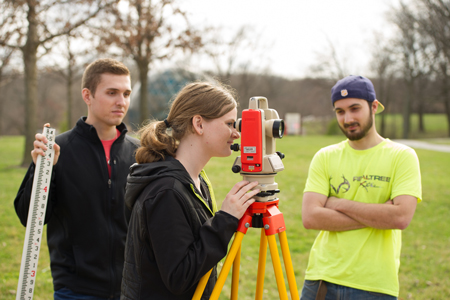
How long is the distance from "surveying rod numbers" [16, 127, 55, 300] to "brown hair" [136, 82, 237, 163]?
81 cm

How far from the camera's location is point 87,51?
16.4 m

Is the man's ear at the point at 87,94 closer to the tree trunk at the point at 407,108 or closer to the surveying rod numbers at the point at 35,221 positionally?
the surveying rod numbers at the point at 35,221

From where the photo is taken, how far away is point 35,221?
2.30 m

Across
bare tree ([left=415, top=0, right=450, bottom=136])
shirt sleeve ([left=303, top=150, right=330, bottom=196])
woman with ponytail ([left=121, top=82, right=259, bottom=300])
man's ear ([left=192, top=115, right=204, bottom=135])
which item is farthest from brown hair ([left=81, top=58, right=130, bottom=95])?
bare tree ([left=415, top=0, right=450, bottom=136])

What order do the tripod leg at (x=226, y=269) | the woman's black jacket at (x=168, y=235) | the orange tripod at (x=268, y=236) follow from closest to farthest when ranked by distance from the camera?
the woman's black jacket at (x=168, y=235) < the tripod leg at (x=226, y=269) < the orange tripod at (x=268, y=236)

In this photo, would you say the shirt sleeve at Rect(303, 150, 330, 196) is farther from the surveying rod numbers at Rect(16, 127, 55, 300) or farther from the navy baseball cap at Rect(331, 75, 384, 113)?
the surveying rod numbers at Rect(16, 127, 55, 300)

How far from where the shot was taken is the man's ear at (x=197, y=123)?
186 centimetres

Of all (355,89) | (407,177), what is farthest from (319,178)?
(355,89)

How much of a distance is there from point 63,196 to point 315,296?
1859mm

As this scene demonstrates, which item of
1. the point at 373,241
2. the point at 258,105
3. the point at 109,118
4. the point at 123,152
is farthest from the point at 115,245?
the point at 373,241

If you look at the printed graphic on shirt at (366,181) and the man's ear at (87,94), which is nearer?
the printed graphic on shirt at (366,181)

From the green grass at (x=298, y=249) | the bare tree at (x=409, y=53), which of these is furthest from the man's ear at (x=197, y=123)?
the bare tree at (x=409, y=53)

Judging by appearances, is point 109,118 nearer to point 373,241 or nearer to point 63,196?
point 63,196

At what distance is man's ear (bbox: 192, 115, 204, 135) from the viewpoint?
73.3 inches
